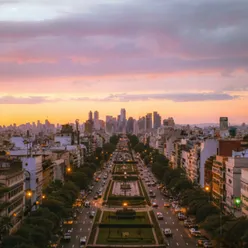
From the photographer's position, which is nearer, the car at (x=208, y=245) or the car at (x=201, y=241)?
the car at (x=208, y=245)

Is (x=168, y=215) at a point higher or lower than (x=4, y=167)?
lower

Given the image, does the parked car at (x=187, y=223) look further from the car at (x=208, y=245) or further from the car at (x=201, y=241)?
the car at (x=208, y=245)

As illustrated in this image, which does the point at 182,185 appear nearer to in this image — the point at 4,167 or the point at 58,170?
the point at 58,170

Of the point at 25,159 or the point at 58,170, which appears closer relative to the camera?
the point at 25,159

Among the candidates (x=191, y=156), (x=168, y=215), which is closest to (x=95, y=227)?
(x=168, y=215)

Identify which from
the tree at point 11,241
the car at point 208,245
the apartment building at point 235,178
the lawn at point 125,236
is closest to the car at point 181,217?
the apartment building at point 235,178

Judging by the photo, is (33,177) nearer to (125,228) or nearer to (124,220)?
(124,220)

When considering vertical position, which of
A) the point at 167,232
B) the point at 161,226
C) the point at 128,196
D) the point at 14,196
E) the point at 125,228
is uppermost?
the point at 14,196

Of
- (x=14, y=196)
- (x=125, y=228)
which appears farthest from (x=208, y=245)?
(x=14, y=196)
